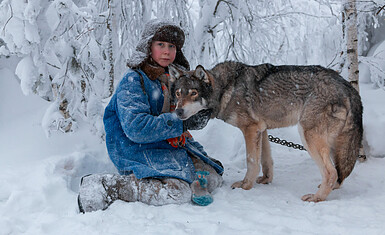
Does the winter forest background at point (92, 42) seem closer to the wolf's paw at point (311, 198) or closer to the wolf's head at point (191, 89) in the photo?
the wolf's head at point (191, 89)

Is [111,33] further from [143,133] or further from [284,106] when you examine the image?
[284,106]

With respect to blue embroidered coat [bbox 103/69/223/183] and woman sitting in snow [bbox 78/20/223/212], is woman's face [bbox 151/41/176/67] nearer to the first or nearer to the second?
woman sitting in snow [bbox 78/20/223/212]

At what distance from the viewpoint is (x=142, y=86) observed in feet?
9.57

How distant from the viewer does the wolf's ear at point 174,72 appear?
3.02 m

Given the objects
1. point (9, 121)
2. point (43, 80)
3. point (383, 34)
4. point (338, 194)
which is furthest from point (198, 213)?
point (383, 34)

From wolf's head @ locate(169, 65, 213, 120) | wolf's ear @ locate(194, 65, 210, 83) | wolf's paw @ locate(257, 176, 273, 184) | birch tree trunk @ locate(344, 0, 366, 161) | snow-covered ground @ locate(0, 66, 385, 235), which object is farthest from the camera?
birch tree trunk @ locate(344, 0, 366, 161)

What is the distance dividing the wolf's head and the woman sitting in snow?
108mm

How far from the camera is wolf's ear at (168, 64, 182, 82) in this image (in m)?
3.02

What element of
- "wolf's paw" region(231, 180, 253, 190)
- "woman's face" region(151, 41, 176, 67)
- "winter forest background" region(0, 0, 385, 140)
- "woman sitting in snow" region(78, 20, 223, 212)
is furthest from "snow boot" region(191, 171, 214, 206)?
"winter forest background" region(0, 0, 385, 140)

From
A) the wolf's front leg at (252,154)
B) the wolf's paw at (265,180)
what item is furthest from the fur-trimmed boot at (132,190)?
the wolf's paw at (265,180)

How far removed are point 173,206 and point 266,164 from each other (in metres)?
1.44

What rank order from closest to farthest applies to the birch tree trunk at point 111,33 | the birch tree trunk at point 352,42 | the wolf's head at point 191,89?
the wolf's head at point 191,89 < the birch tree trunk at point 352,42 < the birch tree trunk at point 111,33

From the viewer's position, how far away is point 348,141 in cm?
296

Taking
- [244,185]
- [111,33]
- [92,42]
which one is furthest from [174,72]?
[111,33]
